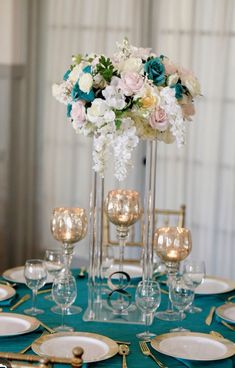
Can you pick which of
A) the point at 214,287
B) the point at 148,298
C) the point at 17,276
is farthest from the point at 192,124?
the point at 148,298

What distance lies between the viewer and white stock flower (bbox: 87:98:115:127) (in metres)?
2.60

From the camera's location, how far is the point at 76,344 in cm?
248

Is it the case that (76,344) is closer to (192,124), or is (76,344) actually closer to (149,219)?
(149,219)

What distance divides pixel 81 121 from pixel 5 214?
2.31 m

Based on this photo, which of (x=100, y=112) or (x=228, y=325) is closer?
(x=100, y=112)

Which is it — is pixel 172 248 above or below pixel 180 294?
above

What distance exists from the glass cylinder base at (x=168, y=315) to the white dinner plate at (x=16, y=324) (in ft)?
1.52

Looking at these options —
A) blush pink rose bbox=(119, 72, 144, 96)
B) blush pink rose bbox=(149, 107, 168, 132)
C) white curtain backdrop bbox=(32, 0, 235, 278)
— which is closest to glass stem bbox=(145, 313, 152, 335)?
blush pink rose bbox=(149, 107, 168, 132)

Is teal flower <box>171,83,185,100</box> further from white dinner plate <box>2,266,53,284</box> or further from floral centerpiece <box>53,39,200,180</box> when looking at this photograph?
white dinner plate <box>2,266,53,284</box>

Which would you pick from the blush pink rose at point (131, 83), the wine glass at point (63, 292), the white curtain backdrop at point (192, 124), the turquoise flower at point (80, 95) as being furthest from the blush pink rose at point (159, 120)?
the white curtain backdrop at point (192, 124)

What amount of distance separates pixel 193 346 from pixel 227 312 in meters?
0.41

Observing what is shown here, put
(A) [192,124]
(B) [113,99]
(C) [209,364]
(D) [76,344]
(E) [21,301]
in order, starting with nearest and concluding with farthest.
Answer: (C) [209,364], (D) [76,344], (B) [113,99], (E) [21,301], (A) [192,124]

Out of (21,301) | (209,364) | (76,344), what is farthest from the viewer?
(21,301)

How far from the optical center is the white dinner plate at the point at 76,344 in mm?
2391
